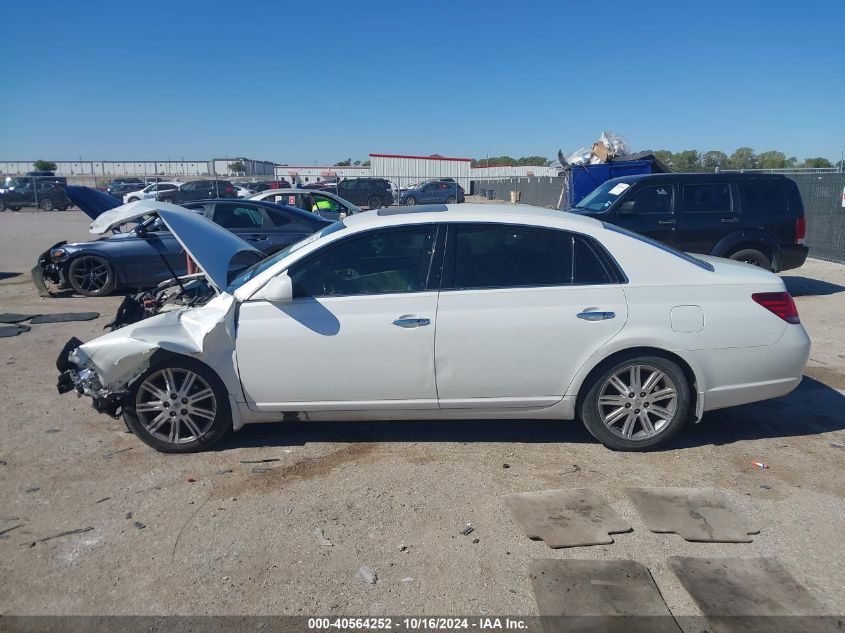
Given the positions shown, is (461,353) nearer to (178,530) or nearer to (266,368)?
(266,368)

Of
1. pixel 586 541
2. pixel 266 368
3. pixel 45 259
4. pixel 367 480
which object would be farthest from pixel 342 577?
pixel 45 259

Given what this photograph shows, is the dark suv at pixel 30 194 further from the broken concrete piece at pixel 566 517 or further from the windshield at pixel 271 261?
the broken concrete piece at pixel 566 517

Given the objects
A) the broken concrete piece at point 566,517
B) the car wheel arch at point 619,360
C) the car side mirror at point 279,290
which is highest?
the car side mirror at point 279,290

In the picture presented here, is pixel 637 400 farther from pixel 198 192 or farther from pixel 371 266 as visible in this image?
pixel 198 192

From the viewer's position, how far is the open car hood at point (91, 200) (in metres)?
7.12

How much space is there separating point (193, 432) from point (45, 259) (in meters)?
7.30

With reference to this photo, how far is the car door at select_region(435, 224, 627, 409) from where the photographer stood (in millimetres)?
Answer: 4348

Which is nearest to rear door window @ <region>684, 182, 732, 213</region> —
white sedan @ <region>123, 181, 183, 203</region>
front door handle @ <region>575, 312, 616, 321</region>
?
front door handle @ <region>575, 312, 616, 321</region>

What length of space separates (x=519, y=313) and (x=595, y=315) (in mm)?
507

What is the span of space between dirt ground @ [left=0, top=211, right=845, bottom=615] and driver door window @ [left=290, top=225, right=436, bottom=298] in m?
1.16

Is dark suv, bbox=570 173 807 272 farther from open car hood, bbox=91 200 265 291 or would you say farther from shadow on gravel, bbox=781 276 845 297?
open car hood, bbox=91 200 265 291

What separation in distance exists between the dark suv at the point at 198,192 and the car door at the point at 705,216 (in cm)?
2408

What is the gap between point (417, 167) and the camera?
2077 inches

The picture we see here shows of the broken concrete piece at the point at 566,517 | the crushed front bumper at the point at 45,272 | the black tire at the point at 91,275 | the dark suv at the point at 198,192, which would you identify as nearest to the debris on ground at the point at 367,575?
the broken concrete piece at the point at 566,517
